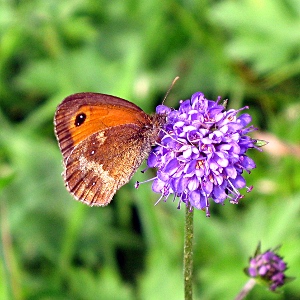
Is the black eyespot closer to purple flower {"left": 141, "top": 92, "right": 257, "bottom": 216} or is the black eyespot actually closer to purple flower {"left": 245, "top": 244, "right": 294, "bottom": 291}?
purple flower {"left": 141, "top": 92, "right": 257, "bottom": 216}

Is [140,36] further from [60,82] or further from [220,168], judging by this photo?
[220,168]

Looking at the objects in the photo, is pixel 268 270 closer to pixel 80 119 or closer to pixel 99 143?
pixel 99 143

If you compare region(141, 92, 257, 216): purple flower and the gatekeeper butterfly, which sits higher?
the gatekeeper butterfly

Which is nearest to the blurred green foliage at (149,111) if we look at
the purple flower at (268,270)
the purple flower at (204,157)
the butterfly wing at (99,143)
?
the purple flower at (268,270)

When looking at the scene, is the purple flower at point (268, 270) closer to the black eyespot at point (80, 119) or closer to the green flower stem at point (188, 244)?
the green flower stem at point (188, 244)

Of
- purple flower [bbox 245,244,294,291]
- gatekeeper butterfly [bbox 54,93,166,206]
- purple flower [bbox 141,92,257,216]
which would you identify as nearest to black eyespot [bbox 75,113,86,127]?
gatekeeper butterfly [bbox 54,93,166,206]

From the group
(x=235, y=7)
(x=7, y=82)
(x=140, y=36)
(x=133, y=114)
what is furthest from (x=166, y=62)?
(x=133, y=114)

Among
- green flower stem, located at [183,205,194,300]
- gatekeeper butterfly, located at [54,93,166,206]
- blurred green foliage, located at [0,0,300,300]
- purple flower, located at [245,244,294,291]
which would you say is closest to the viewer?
green flower stem, located at [183,205,194,300]
